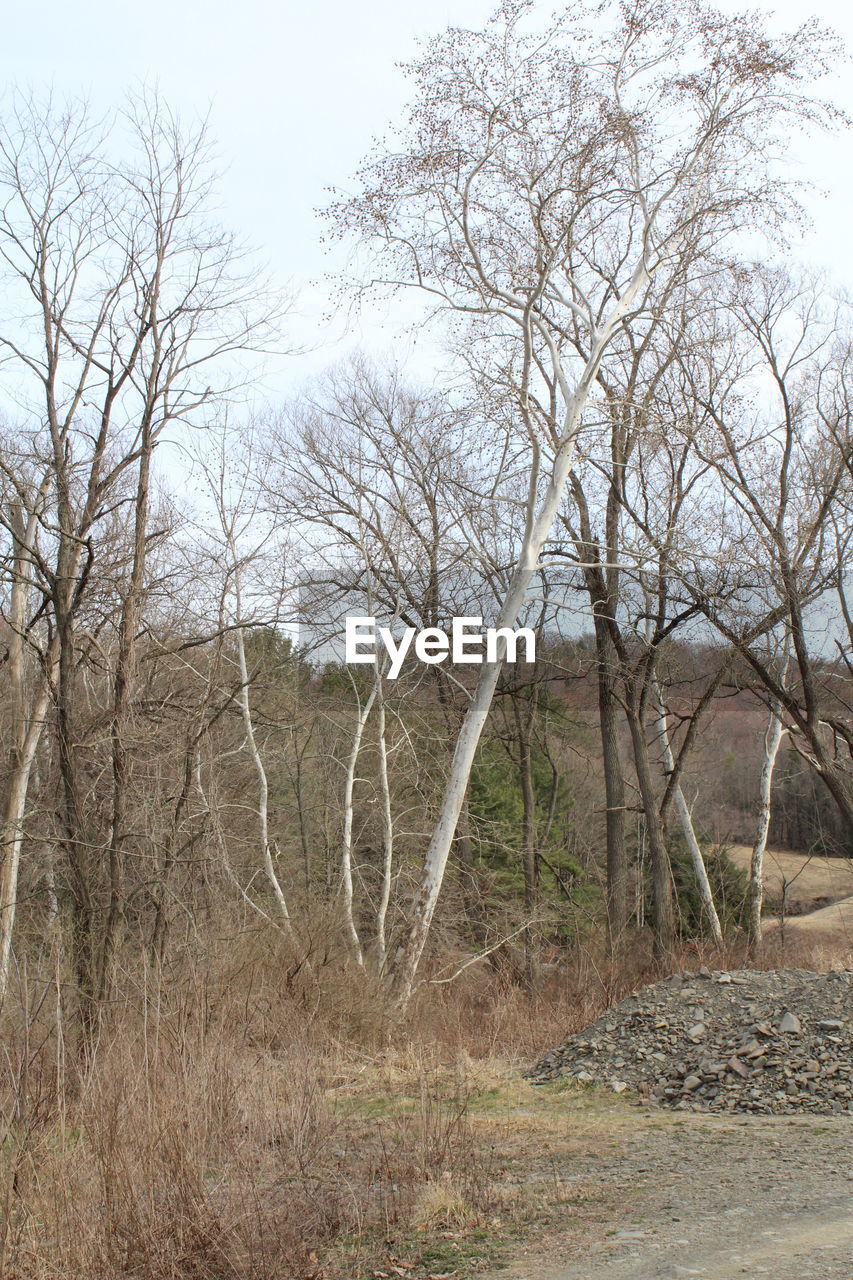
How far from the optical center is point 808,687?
15.8 m

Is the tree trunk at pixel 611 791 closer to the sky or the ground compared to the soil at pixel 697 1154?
closer to the sky

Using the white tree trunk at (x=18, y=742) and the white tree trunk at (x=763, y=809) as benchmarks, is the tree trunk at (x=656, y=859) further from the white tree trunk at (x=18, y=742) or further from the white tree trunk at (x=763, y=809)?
the white tree trunk at (x=18, y=742)

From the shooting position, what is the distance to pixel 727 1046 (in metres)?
8.73

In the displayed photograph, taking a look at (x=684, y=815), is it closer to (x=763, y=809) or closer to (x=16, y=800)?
(x=763, y=809)

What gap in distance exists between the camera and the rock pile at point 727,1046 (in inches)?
312

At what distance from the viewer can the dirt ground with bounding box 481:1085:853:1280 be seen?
399cm

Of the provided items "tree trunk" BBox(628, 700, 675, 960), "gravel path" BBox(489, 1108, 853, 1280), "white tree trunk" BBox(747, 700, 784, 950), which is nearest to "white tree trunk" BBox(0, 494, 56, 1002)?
"gravel path" BBox(489, 1108, 853, 1280)

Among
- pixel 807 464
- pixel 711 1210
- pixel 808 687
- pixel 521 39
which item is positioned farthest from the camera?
pixel 807 464

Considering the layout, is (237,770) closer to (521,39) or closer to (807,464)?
(807,464)

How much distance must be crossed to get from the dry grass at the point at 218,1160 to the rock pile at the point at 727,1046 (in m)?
1.19

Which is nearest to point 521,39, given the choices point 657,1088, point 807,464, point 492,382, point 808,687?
point 492,382

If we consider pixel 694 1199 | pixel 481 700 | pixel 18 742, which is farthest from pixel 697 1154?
pixel 18 742

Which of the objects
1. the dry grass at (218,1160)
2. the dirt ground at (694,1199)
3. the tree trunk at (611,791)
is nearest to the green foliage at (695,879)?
the tree trunk at (611,791)

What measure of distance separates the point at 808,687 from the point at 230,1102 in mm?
12721
